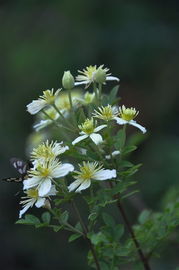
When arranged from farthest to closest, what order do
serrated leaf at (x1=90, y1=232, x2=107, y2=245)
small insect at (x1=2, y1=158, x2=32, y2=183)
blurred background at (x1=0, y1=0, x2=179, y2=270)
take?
blurred background at (x1=0, y1=0, x2=179, y2=270) < small insect at (x1=2, y1=158, x2=32, y2=183) < serrated leaf at (x1=90, y1=232, x2=107, y2=245)

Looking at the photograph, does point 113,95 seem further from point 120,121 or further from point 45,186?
point 45,186

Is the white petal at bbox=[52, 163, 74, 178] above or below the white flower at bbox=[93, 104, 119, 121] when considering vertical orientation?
below

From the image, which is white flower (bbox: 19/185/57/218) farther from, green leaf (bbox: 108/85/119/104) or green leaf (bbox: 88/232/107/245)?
green leaf (bbox: 108/85/119/104)

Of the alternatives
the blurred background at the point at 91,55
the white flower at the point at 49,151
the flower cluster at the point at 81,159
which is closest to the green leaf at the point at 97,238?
the flower cluster at the point at 81,159

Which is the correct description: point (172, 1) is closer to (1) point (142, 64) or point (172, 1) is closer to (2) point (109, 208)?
(1) point (142, 64)

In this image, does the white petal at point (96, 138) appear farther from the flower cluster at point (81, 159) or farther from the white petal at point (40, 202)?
the white petal at point (40, 202)

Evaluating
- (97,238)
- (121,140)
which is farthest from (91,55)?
(97,238)

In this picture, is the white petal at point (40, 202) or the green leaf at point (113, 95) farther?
the green leaf at point (113, 95)

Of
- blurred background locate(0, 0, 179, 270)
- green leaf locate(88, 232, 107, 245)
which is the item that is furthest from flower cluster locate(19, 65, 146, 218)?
blurred background locate(0, 0, 179, 270)
